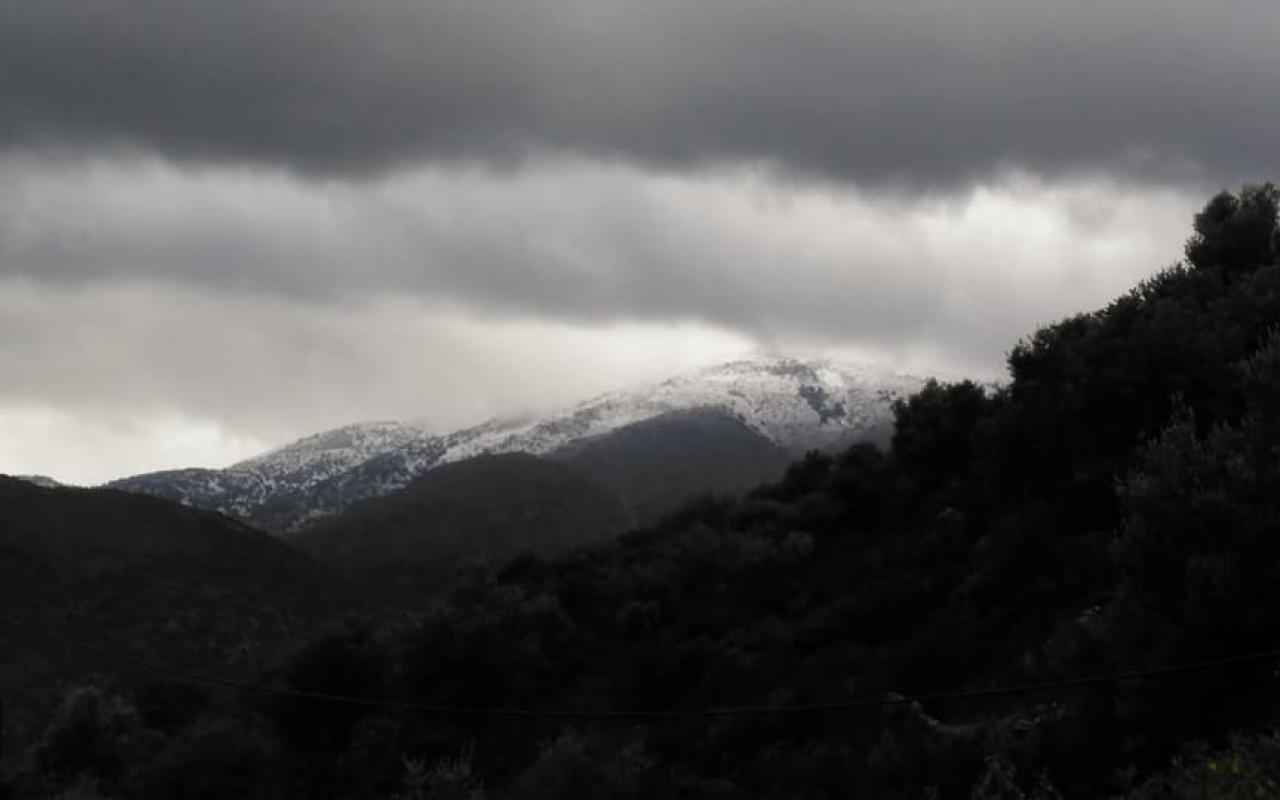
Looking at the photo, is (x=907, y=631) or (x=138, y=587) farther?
(x=138, y=587)

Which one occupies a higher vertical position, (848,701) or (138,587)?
(138,587)

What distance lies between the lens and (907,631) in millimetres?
38469

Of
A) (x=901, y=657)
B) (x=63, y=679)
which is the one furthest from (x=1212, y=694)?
(x=63, y=679)

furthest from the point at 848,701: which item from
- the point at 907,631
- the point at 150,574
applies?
the point at 150,574

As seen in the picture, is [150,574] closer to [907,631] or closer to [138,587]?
[138,587]

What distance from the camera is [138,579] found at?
101 m

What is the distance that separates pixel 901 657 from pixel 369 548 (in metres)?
151

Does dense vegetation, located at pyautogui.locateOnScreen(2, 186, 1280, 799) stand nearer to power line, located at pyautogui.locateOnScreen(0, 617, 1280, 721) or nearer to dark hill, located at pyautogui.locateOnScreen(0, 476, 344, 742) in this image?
power line, located at pyautogui.locateOnScreen(0, 617, 1280, 721)

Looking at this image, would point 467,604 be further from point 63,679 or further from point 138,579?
point 138,579

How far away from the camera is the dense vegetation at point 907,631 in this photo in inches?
830

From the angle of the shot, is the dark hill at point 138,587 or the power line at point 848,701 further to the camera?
the dark hill at point 138,587

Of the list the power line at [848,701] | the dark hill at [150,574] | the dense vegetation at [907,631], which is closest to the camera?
the power line at [848,701]

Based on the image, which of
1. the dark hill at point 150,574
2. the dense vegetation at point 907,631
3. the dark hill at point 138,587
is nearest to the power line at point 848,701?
the dense vegetation at point 907,631

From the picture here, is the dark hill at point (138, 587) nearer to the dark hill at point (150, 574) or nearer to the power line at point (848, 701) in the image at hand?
the dark hill at point (150, 574)
